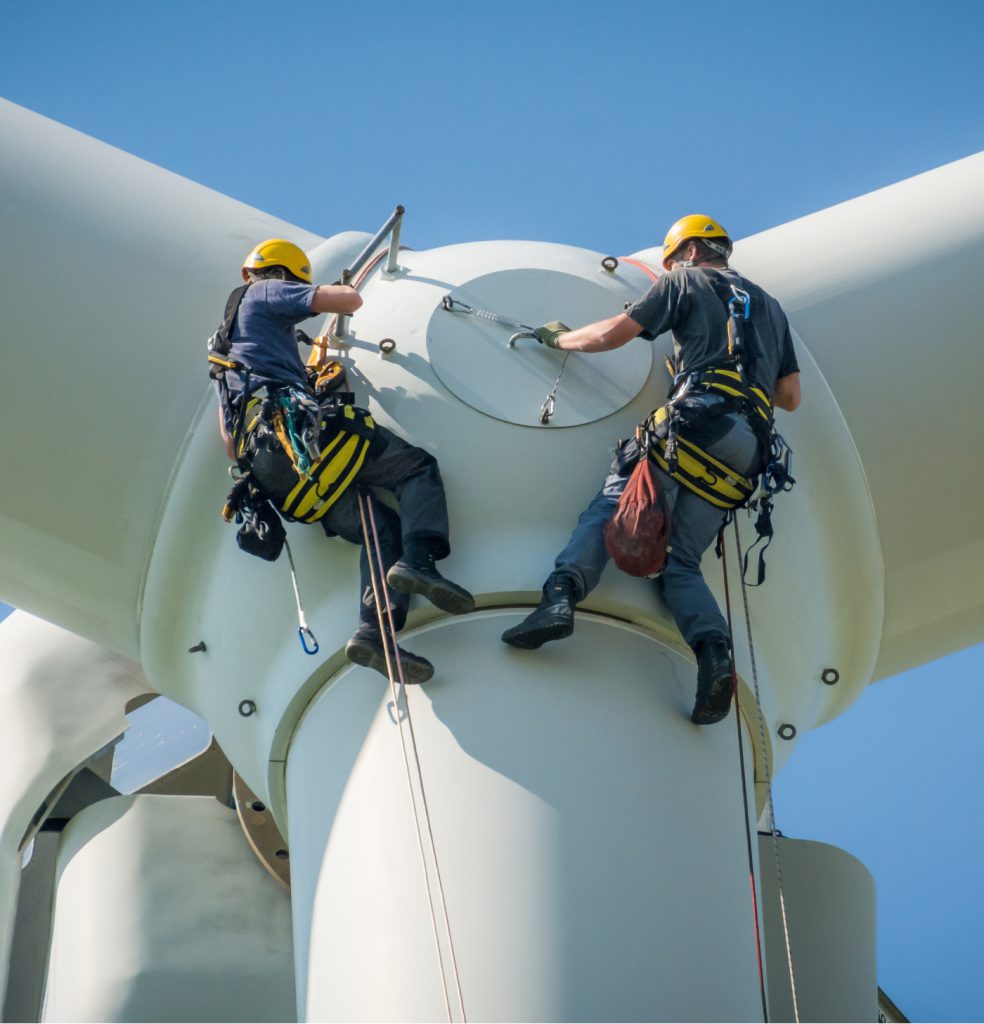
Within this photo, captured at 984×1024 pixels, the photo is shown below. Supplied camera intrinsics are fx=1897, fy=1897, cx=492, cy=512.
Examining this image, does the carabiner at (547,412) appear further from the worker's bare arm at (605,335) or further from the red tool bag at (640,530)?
the red tool bag at (640,530)

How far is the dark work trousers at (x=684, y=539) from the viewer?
783 cm

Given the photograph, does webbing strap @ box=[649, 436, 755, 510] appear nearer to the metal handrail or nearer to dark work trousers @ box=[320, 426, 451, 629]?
dark work trousers @ box=[320, 426, 451, 629]

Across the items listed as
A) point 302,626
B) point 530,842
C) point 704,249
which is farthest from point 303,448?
point 704,249

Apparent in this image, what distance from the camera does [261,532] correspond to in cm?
813

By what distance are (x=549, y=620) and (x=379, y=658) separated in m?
0.73

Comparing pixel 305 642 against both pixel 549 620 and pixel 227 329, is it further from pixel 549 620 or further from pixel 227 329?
pixel 227 329

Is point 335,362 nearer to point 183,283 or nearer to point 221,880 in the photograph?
point 183,283

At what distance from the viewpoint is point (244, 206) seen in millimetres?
9602

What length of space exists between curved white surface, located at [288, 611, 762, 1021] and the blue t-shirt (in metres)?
1.33

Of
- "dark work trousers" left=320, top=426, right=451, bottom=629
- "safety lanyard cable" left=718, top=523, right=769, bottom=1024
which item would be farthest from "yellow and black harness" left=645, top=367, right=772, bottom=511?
"dark work trousers" left=320, top=426, right=451, bottom=629

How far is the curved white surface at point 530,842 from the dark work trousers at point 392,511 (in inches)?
14.3

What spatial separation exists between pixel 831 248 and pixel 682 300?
55.5 inches

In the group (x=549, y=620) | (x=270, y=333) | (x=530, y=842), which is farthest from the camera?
(x=270, y=333)

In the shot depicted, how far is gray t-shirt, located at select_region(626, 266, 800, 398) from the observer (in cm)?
823
